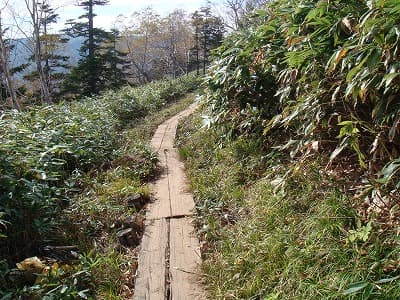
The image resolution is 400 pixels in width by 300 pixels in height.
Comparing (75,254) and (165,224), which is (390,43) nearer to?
(165,224)

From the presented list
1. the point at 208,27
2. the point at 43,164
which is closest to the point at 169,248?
the point at 43,164

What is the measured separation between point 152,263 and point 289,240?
1.07 metres

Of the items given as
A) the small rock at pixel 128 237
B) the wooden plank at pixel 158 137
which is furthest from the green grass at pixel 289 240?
the wooden plank at pixel 158 137

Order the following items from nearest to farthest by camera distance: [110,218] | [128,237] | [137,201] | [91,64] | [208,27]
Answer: [128,237]
[110,218]
[137,201]
[91,64]
[208,27]

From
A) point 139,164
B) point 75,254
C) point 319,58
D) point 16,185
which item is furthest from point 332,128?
point 139,164

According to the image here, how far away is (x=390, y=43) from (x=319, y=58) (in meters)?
0.75

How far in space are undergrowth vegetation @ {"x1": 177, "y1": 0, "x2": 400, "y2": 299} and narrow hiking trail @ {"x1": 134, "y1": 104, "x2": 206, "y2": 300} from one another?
0.48ft

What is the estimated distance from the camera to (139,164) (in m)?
4.93

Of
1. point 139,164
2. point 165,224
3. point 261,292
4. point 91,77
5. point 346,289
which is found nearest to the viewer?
point 346,289

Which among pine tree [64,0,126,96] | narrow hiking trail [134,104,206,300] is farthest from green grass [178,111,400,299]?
pine tree [64,0,126,96]

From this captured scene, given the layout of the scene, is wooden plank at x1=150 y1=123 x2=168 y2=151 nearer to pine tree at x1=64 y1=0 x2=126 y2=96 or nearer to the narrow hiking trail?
the narrow hiking trail

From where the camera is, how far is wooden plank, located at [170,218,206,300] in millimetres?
2416

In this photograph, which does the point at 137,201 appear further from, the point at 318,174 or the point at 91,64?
the point at 91,64

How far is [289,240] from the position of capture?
242 centimetres
